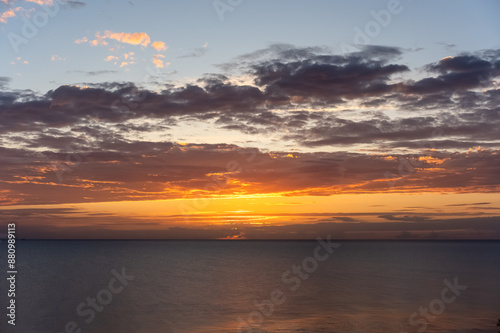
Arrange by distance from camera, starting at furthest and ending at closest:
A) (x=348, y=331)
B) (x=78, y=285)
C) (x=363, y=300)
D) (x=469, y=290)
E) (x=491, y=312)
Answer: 1. (x=78, y=285)
2. (x=469, y=290)
3. (x=363, y=300)
4. (x=491, y=312)
5. (x=348, y=331)

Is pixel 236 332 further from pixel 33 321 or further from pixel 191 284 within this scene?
pixel 191 284

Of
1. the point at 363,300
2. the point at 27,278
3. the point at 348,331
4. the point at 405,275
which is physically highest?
the point at 27,278

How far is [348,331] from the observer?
150ft

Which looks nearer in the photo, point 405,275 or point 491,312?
point 491,312

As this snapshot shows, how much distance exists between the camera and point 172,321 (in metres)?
52.1

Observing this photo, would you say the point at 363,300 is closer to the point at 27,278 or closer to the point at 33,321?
the point at 33,321

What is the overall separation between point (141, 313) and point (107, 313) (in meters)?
4.36

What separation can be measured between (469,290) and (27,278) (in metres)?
89.1

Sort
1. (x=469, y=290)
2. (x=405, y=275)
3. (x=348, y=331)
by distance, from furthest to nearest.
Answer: (x=405, y=275) → (x=469, y=290) → (x=348, y=331)

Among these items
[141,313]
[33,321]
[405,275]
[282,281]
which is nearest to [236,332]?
[141,313]

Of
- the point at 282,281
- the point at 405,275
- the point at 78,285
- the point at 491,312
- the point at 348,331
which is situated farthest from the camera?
the point at 405,275

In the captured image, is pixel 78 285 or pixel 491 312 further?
pixel 78 285

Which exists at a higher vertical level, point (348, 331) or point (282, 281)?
point (282, 281)

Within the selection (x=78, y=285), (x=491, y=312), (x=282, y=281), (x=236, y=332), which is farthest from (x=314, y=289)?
(x=78, y=285)
